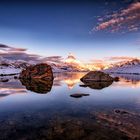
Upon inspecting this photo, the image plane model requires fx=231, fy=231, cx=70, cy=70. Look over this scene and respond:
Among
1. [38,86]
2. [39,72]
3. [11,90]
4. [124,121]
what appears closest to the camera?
[124,121]

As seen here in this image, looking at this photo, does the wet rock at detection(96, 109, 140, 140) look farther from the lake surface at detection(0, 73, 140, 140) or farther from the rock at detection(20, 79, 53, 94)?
the rock at detection(20, 79, 53, 94)

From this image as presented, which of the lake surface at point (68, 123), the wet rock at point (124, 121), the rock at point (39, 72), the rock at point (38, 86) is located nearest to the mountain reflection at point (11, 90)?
the rock at point (38, 86)

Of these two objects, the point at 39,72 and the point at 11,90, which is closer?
the point at 11,90

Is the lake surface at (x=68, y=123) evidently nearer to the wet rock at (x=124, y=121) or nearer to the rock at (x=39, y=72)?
the wet rock at (x=124, y=121)

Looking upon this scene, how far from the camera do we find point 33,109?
72.5 feet

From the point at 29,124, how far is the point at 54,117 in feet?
8.99

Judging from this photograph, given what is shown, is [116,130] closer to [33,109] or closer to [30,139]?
[30,139]

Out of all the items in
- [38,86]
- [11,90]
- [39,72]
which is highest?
[39,72]

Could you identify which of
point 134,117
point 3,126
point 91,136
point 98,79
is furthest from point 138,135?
point 98,79

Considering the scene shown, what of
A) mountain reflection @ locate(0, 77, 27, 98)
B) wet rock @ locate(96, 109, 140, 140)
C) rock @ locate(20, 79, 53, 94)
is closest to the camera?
wet rock @ locate(96, 109, 140, 140)

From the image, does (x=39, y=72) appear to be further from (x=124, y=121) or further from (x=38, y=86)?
(x=124, y=121)

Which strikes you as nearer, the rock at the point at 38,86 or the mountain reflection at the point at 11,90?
the mountain reflection at the point at 11,90

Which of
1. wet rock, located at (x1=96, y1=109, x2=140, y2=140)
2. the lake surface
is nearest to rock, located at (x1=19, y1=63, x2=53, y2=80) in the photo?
the lake surface

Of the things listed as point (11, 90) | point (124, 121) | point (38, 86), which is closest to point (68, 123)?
point (124, 121)
